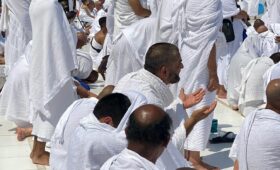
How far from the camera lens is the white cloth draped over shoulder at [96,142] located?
3.23 metres

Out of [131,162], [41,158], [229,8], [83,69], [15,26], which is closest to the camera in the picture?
[131,162]

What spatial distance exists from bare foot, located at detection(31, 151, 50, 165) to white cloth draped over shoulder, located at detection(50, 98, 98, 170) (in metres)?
1.80

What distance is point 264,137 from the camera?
3.79 m

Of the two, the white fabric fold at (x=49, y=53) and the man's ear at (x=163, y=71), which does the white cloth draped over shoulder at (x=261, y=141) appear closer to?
the man's ear at (x=163, y=71)

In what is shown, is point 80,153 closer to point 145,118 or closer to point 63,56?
point 145,118

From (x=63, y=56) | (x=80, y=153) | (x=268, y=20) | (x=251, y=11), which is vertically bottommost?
(x=251, y=11)

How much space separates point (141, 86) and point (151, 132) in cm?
134

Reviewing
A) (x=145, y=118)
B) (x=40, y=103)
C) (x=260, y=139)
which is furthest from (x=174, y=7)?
(x=145, y=118)

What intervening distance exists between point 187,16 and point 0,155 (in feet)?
7.44

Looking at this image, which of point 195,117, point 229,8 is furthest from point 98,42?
point 195,117

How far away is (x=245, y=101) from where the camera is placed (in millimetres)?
7770

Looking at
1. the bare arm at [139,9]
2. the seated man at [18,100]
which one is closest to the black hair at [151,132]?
the seated man at [18,100]

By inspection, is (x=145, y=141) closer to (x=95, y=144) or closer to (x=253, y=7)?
(x=95, y=144)

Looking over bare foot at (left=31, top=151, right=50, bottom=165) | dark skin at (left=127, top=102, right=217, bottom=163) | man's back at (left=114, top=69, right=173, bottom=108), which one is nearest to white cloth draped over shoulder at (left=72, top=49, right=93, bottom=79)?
bare foot at (left=31, top=151, right=50, bottom=165)
